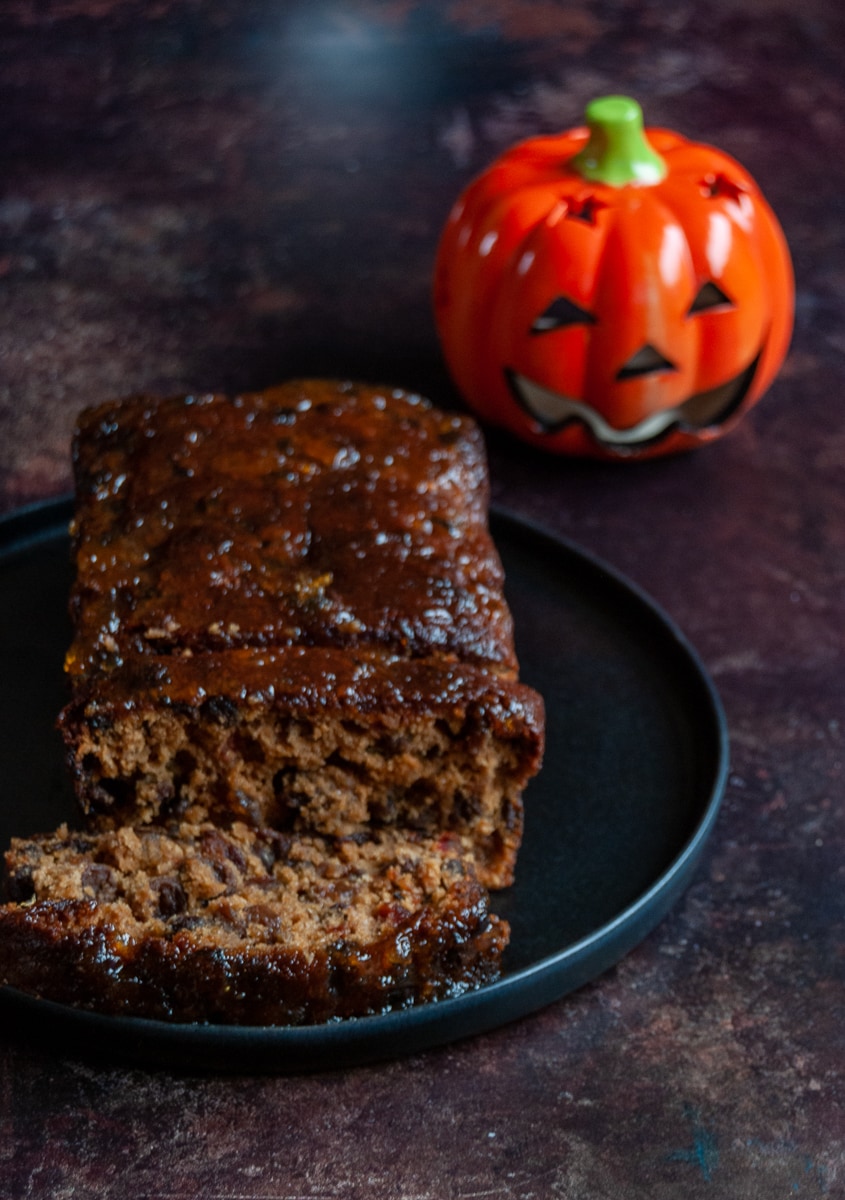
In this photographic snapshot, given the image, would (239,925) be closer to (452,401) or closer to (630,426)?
(630,426)

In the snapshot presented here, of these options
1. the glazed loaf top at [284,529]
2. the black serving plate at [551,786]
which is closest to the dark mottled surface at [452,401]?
the black serving plate at [551,786]

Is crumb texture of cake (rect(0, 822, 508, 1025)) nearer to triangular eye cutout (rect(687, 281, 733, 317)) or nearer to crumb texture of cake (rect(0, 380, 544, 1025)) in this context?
crumb texture of cake (rect(0, 380, 544, 1025))

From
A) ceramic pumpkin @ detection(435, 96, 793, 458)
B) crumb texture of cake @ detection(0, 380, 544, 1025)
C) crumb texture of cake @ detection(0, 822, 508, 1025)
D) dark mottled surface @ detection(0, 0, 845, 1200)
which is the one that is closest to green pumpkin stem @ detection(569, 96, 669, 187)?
ceramic pumpkin @ detection(435, 96, 793, 458)

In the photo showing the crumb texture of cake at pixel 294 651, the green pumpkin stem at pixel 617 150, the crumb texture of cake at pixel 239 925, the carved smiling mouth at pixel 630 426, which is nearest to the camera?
the crumb texture of cake at pixel 239 925

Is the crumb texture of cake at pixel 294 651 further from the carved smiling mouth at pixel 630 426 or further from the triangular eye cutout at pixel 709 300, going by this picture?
the triangular eye cutout at pixel 709 300

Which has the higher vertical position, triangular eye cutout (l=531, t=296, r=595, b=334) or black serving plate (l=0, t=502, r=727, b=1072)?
triangular eye cutout (l=531, t=296, r=595, b=334)

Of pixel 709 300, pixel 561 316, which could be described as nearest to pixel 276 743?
pixel 561 316
